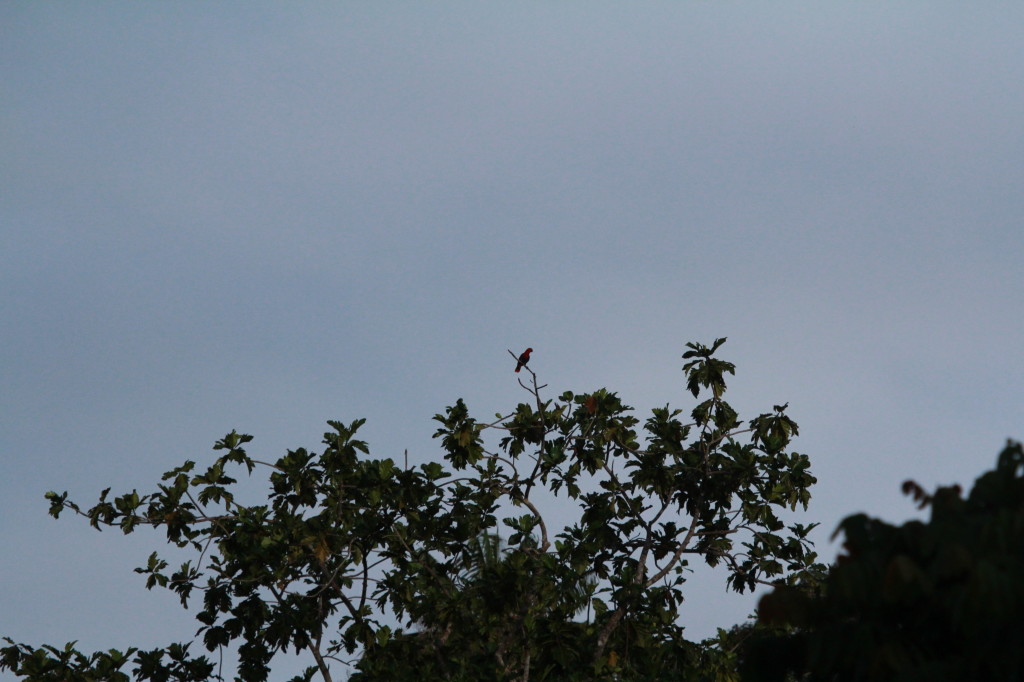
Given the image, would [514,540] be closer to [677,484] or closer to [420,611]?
[420,611]

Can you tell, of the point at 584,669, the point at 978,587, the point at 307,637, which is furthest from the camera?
the point at 307,637

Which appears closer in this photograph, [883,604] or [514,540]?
[883,604]

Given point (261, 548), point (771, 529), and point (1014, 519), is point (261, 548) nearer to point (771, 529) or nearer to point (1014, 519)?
point (771, 529)

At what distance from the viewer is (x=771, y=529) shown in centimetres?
2072

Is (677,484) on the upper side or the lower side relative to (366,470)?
lower

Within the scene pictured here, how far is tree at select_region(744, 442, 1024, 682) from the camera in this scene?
338 inches

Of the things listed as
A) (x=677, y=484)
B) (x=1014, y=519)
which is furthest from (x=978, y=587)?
(x=677, y=484)

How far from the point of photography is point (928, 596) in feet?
30.3

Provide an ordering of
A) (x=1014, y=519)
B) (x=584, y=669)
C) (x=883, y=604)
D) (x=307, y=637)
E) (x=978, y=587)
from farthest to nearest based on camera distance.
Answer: (x=307, y=637), (x=584, y=669), (x=883, y=604), (x=1014, y=519), (x=978, y=587)

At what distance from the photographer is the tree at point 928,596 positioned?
8586mm

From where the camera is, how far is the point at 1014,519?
8750 millimetres

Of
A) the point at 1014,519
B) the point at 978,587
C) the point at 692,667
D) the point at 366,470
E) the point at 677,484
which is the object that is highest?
the point at 366,470

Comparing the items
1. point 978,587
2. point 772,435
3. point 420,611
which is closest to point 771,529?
Result: point 772,435

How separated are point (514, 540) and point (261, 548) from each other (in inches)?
186
